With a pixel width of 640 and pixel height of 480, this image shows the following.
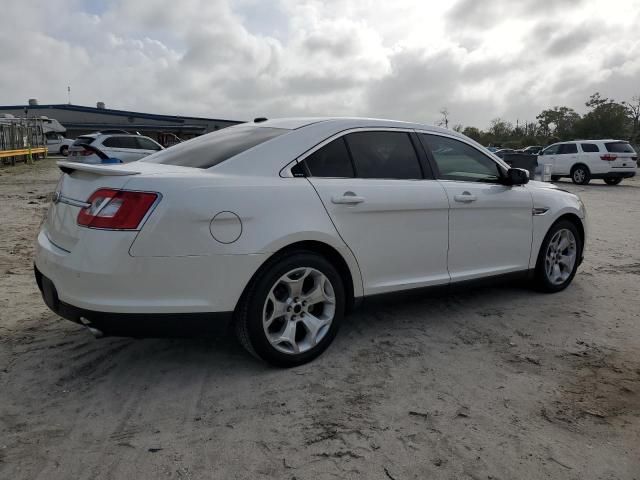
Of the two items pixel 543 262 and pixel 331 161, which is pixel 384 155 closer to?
pixel 331 161

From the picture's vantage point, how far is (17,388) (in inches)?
121

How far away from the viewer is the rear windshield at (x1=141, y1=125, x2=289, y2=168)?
3410 mm

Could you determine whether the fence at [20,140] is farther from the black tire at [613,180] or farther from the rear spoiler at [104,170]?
the black tire at [613,180]

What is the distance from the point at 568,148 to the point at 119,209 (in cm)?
2126

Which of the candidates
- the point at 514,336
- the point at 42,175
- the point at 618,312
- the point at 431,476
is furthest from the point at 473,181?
the point at 42,175

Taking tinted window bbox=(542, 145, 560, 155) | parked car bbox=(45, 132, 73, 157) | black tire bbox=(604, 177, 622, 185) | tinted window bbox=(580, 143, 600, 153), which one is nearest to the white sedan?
tinted window bbox=(580, 143, 600, 153)

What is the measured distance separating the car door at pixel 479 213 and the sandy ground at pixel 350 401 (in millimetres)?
440

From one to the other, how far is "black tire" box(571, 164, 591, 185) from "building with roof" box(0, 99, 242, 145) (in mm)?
38950

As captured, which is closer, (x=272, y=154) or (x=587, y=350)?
(x=272, y=154)

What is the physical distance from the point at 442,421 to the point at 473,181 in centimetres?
224

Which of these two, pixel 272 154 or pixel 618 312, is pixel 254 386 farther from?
pixel 618 312

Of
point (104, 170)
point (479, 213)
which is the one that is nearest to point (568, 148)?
point (479, 213)

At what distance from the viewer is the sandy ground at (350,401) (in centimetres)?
240

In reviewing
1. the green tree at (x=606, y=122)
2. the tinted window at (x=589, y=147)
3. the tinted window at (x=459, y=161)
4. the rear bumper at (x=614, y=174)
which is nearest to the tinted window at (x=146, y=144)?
the tinted window at (x=459, y=161)
